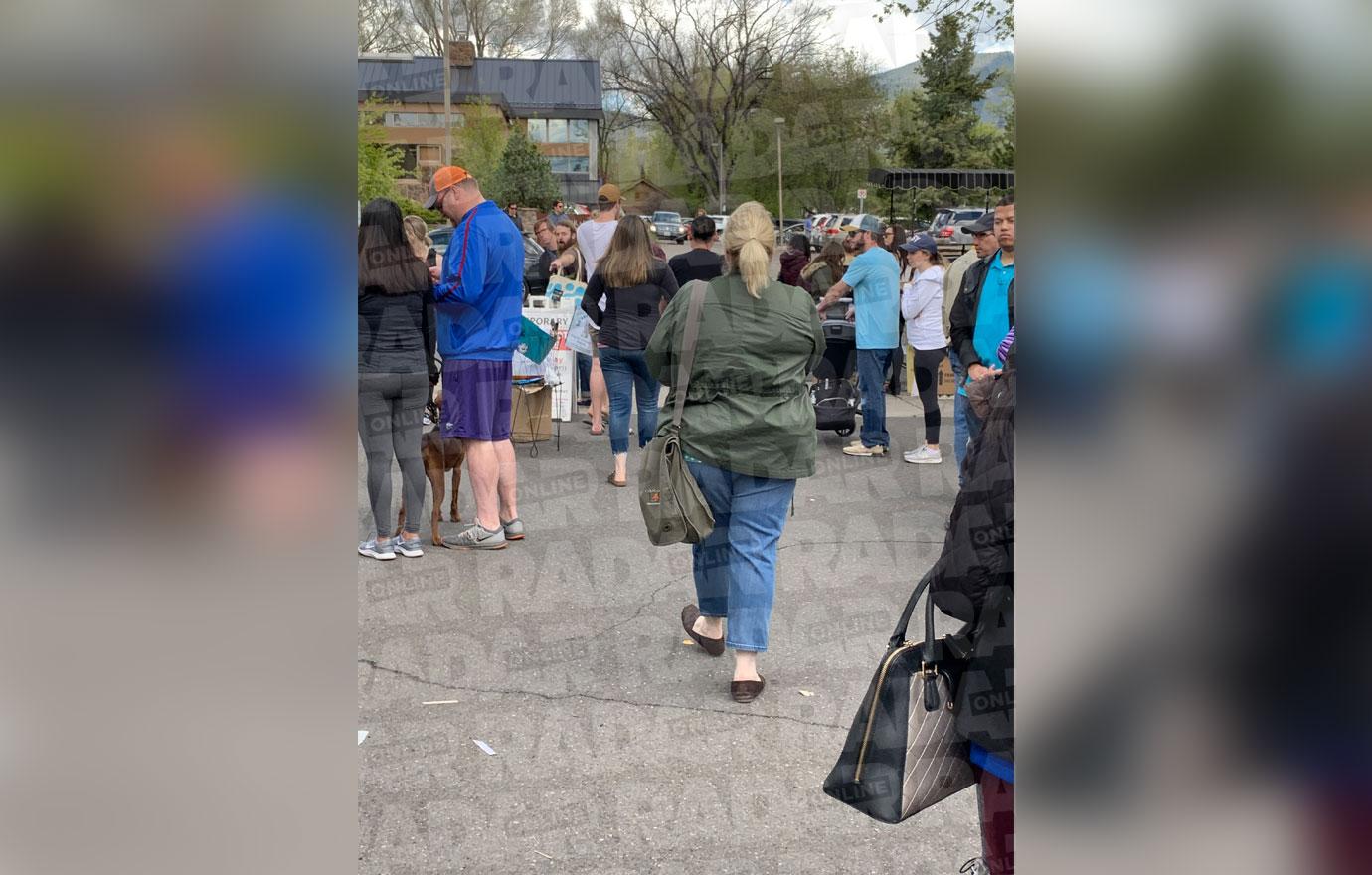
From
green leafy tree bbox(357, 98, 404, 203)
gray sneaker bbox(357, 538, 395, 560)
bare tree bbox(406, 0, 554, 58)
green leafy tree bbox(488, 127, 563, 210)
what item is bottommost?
gray sneaker bbox(357, 538, 395, 560)

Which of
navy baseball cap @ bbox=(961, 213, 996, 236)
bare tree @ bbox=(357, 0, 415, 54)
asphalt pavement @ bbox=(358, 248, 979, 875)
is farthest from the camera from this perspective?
bare tree @ bbox=(357, 0, 415, 54)

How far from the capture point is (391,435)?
7000mm

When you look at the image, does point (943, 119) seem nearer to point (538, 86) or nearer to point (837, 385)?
point (837, 385)

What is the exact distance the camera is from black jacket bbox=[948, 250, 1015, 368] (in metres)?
6.88

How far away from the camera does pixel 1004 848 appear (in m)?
2.52

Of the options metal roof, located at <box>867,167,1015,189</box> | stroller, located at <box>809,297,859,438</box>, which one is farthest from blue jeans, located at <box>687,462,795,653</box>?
metal roof, located at <box>867,167,1015,189</box>

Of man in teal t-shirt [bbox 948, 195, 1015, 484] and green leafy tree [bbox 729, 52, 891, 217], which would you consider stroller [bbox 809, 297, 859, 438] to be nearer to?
man in teal t-shirt [bbox 948, 195, 1015, 484]

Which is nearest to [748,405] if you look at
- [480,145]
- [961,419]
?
[961,419]

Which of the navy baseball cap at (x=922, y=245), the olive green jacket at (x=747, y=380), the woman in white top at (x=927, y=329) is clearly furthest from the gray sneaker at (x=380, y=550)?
the navy baseball cap at (x=922, y=245)

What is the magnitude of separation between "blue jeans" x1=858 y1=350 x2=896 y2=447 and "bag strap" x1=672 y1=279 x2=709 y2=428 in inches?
209

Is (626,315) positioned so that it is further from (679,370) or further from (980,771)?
(980,771)

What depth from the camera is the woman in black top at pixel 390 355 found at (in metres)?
6.67
